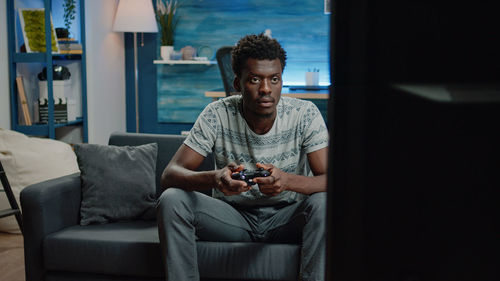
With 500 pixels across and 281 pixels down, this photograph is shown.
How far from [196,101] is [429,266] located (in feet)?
17.5

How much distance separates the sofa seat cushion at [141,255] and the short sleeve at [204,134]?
13.6 inches

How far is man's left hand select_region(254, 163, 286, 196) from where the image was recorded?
1.73 meters

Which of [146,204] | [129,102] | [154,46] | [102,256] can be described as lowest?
[102,256]

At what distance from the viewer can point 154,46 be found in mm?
5488

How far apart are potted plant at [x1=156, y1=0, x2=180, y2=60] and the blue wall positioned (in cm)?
7

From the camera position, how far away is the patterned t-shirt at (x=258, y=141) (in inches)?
78.0

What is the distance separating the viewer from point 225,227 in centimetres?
188

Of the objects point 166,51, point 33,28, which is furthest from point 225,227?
point 166,51

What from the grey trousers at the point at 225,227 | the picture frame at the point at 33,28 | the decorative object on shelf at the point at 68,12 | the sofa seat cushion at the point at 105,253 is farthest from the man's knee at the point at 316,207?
the decorative object on shelf at the point at 68,12

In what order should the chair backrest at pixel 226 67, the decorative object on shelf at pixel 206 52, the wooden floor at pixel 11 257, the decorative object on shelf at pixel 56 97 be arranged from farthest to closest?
the decorative object on shelf at pixel 206 52 < the decorative object on shelf at pixel 56 97 < the chair backrest at pixel 226 67 < the wooden floor at pixel 11 257

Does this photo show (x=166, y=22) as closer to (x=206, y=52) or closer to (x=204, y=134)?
(x=206, y=52)

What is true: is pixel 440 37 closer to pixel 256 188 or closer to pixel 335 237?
pixel 335 237

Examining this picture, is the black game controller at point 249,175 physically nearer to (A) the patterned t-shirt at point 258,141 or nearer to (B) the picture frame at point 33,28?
(A) the patterned t-shirt at point 258,141

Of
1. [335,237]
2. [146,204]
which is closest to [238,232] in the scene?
[146,204]
